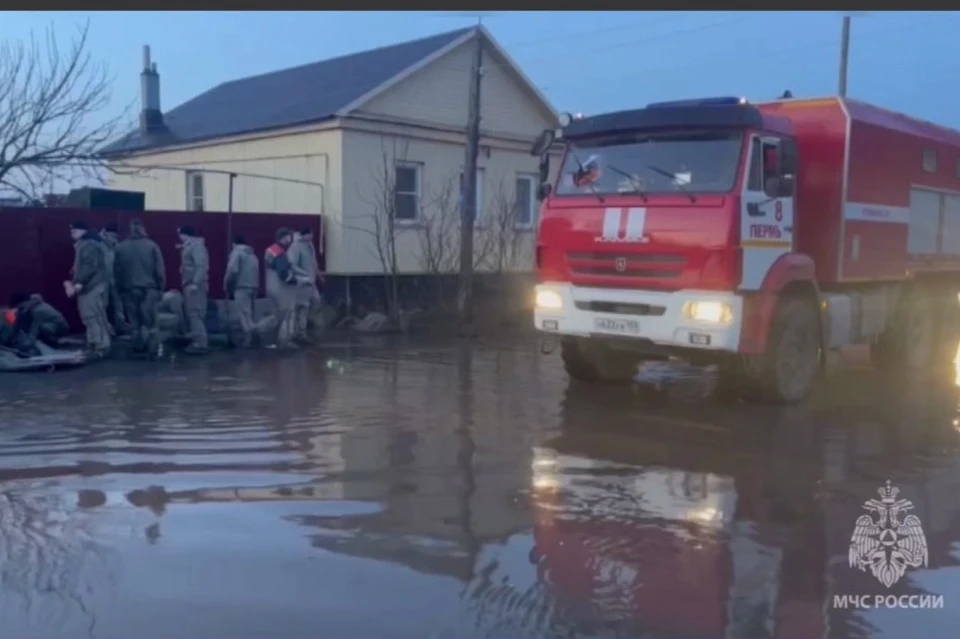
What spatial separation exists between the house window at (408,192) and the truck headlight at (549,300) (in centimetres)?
1036

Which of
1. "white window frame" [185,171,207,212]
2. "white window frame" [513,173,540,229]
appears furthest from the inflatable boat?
"white window frame" [513,173,540,229]

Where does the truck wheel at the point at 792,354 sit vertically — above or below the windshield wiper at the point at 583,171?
below

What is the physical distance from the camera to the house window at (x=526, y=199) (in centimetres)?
2375

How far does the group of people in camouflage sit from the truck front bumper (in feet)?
18.8

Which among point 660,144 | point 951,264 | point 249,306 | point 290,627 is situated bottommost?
point 290,627

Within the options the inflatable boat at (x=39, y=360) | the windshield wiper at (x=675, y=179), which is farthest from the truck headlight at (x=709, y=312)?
the inflatable boat at (x=39, y=360)

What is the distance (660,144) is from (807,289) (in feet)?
7.84

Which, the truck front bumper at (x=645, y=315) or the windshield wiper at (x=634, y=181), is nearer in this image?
the truck front bumper at (x=645, y=315)

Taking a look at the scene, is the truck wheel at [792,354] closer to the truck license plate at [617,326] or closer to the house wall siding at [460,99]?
→ the truck license plate at [617,326]

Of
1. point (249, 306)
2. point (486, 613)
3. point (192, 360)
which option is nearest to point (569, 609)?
point (486, 613)

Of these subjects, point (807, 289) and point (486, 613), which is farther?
point (807, 289)

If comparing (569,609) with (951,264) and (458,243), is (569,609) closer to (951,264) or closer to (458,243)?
(951,264)

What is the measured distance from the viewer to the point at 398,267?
21.1m

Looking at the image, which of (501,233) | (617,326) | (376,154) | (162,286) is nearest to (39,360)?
(162,286)
